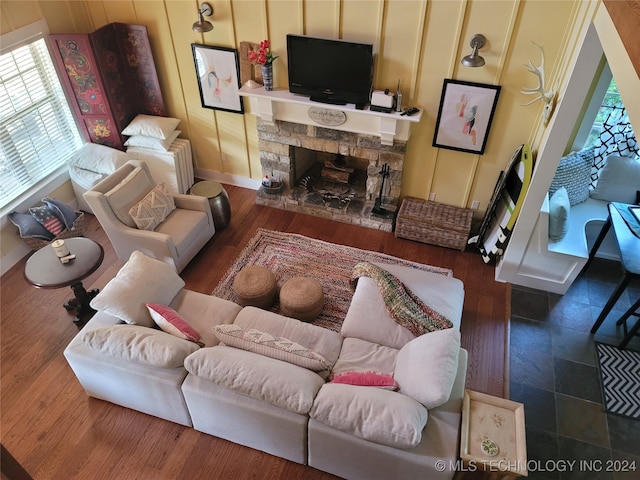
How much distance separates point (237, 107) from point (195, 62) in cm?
63

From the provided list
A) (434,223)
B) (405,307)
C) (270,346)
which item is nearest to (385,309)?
(405,307)

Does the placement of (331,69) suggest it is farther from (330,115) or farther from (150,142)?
(150,142)

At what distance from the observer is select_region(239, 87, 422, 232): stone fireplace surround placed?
14.9 feet

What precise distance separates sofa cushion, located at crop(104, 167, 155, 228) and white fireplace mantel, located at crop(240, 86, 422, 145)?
1.32 m

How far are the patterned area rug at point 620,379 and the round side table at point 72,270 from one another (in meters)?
4.21

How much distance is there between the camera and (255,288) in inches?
154

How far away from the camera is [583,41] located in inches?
124

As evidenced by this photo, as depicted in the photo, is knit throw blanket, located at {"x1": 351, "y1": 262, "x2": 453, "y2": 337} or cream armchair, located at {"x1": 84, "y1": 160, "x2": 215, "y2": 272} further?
cream armchair, located at {"x1": 84, "y1": 160, "x2": 215, "y2": 272}

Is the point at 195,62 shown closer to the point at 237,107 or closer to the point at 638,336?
the point at 237,107

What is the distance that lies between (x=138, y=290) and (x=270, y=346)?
3.59 feet

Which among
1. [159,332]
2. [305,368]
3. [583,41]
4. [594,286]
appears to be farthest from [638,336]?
[159,332]

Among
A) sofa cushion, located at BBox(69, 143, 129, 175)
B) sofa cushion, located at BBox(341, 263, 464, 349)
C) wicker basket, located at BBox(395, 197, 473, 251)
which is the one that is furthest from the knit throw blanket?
sofa cushion, located at BBox(69, 143, 129, 175)

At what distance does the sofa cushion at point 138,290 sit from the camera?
3162 mm

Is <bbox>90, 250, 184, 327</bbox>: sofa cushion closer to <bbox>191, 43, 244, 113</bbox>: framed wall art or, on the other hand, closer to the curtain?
<bbox>191, 43, 244, 113</bbox>: framed wall art
